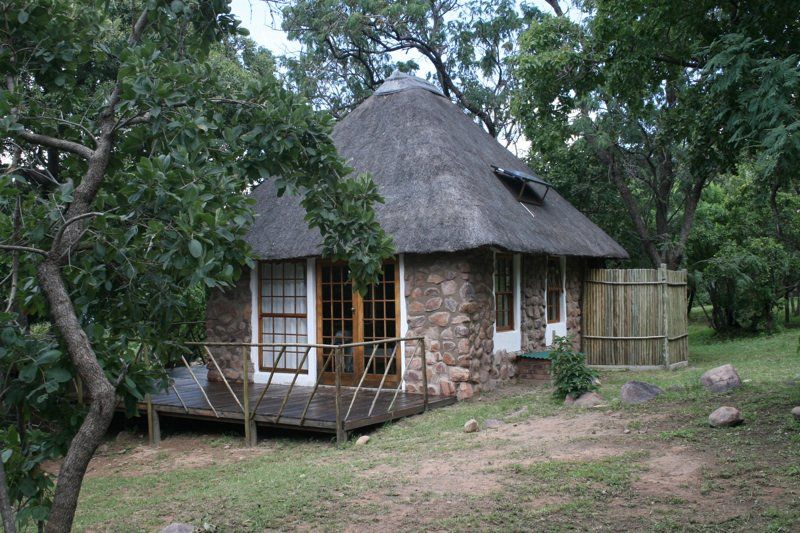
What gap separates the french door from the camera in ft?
33.8

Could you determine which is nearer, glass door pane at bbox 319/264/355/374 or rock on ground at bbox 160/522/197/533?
rock on ground at bbox 160/522/197/533

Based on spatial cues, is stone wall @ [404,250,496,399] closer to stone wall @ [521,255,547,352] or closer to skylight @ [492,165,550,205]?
stone wall @ [521,255,547,352]

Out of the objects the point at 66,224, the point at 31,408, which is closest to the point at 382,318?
the point at 31,408

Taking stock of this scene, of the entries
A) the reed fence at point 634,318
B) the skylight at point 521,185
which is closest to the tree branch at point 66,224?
the skylight at point 521,185

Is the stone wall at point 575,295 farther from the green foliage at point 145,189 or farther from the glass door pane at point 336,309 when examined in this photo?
the green foliage at point 145,189

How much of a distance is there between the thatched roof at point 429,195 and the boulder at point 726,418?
→ 11.5 feet

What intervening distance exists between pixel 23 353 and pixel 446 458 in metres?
4.24

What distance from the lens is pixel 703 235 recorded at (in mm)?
17953

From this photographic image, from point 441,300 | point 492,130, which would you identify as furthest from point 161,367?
point 492,130

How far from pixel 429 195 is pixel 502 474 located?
4943mm

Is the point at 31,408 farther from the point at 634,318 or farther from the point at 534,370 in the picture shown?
the point at 634,318

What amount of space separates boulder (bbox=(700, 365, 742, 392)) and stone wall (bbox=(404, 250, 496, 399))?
2.91m

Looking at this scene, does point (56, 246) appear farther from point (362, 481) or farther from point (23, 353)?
point (362, 481)

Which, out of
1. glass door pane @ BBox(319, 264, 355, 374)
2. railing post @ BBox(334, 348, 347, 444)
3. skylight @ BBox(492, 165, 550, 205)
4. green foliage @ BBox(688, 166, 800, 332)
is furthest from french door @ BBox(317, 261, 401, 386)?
green foliage @ BBox(688, 166, 800, 332)
